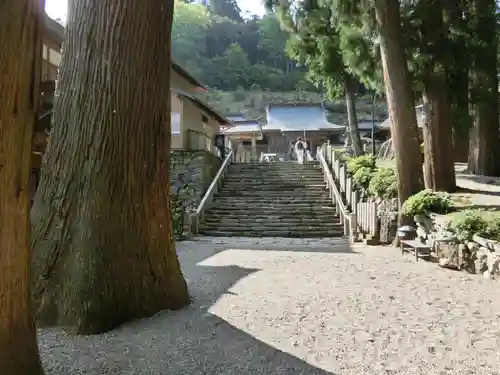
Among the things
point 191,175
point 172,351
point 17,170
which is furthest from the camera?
point 191,175

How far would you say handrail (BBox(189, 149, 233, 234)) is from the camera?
1549cm

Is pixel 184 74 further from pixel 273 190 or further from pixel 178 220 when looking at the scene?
pixel 178 220

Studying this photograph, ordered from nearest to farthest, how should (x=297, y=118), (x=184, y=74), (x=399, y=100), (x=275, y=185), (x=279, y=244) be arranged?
(x=399, y=100)
(x=279, y=244)
(x=275, y=185)
(x=184, y=74)
(x=297, y=118)

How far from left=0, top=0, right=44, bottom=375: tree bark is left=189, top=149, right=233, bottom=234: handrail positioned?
1227 cm

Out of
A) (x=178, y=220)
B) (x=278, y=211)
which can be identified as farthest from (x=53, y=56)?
(x=278, y=211)

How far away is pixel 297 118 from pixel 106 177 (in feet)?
111

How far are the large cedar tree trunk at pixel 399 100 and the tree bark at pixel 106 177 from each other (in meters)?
7.27

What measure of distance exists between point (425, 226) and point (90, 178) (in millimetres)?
7809

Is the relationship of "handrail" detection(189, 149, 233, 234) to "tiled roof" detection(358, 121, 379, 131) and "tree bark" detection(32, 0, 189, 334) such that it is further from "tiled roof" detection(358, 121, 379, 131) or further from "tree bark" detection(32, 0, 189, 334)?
"tiled roof" detection(358, 121, 379, 131)

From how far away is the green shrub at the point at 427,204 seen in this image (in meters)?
10.5

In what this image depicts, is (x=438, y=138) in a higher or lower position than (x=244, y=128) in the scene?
lower

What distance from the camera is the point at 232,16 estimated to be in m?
80.1

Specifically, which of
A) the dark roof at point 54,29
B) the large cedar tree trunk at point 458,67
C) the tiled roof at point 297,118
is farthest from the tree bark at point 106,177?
the tiled roof at point 297,118

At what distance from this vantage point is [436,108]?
12.5m
